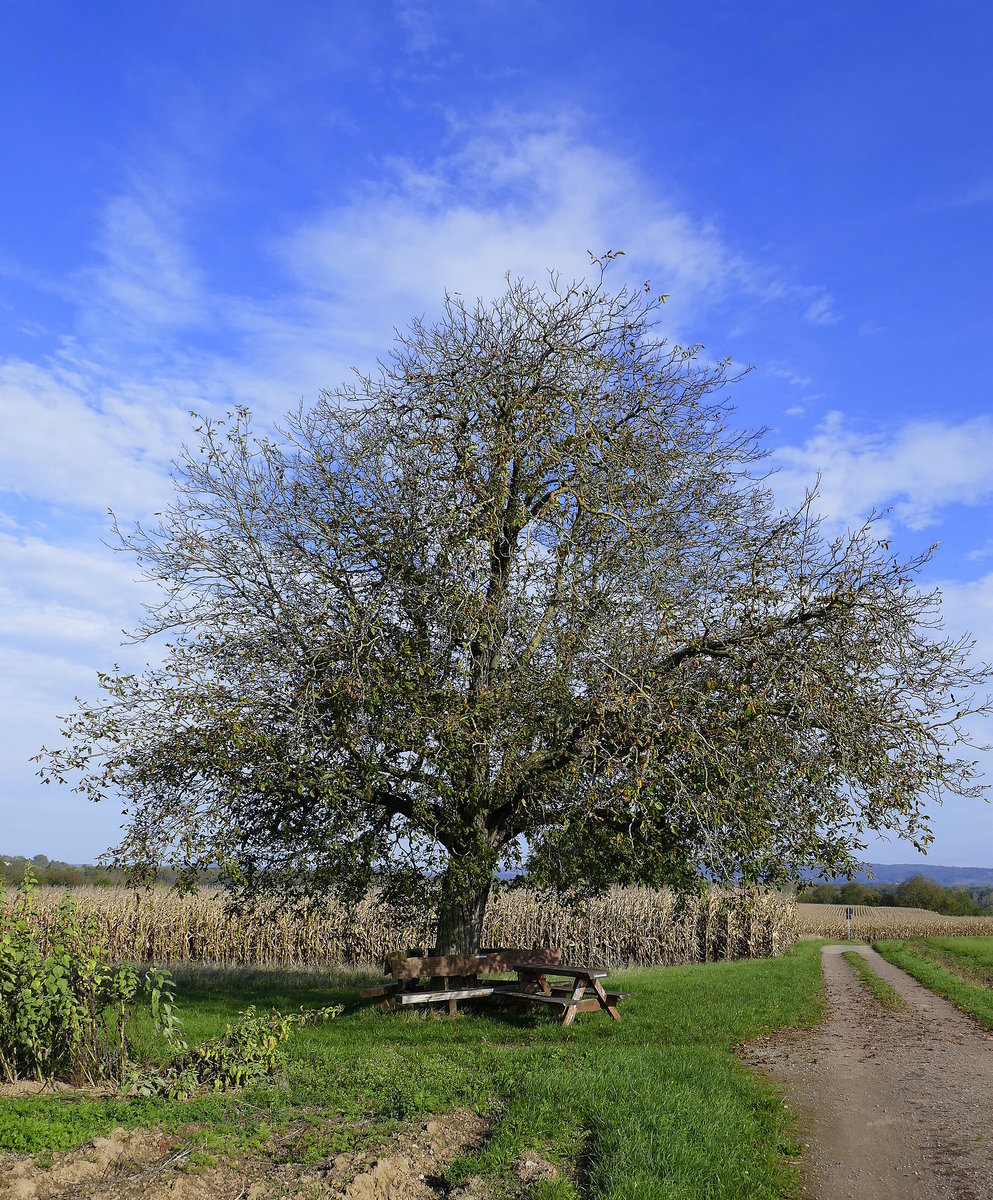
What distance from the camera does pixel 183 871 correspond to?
11.9 meters

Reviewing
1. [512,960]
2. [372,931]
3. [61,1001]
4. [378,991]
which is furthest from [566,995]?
[372,931]

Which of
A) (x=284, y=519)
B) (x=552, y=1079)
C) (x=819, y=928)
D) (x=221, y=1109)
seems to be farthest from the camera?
(x=819, y=928)

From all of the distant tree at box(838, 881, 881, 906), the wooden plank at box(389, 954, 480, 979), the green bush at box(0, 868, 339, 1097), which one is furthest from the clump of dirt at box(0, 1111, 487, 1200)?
the distant tree at box(838, 881, 881, 906)

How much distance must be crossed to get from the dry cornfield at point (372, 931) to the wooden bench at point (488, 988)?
26.4 ft

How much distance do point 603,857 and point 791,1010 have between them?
5.04m

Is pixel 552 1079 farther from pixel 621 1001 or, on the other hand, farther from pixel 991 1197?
pixel 621 1001

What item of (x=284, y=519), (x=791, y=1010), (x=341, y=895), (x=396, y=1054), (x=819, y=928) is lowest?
(x=819, y=928)

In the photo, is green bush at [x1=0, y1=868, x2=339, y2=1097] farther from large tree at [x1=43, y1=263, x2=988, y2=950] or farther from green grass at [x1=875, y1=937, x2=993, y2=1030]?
green grass at [x1=875, y1=937, x2=993, y2=1030]

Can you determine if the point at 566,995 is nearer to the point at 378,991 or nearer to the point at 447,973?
the point at 447,973

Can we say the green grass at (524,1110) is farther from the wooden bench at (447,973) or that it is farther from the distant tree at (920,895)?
the distant tree at (920,895)

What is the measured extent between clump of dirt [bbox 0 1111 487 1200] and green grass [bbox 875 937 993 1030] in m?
12.2

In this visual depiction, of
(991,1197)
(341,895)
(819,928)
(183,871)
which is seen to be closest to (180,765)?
(183,871)

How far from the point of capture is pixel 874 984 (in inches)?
795

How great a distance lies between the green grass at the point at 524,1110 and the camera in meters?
5.73
